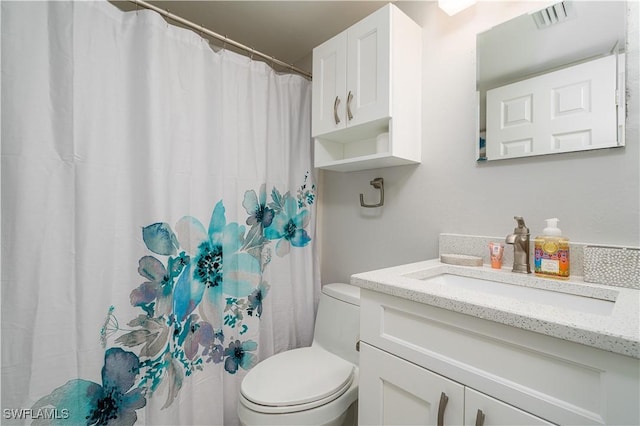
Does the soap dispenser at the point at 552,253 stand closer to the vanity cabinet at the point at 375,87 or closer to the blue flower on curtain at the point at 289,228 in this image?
the vanity cabinet at the point at 375,87

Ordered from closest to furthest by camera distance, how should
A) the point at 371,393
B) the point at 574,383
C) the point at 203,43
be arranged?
the point at 574,383, the point at 371,393, the point at 203,43

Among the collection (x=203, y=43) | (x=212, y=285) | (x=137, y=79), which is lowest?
(x=212, y=285)

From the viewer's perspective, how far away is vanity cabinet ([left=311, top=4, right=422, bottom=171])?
45.9 inches

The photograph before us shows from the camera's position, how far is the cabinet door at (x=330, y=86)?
1.33 m

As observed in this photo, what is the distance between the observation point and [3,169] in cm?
88

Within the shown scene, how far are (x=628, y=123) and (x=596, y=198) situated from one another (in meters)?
0.23

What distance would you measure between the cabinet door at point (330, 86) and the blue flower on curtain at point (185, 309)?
495 millimetres

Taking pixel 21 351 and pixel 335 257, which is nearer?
pixel 21 351

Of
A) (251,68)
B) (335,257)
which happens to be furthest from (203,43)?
(335,257)

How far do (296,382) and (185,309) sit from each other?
59 centimetres

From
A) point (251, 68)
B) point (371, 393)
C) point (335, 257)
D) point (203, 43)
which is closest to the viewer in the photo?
point (371, 393)

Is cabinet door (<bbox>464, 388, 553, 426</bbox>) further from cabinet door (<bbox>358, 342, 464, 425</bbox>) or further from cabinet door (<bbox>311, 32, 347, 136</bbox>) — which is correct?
cabinet door (<bbox>311, 32, 347, 136</bbox>)

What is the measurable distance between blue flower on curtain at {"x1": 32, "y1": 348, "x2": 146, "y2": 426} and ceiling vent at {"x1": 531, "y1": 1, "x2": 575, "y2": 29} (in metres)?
2.02

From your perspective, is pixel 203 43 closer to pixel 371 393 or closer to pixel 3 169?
pixel 3 169
